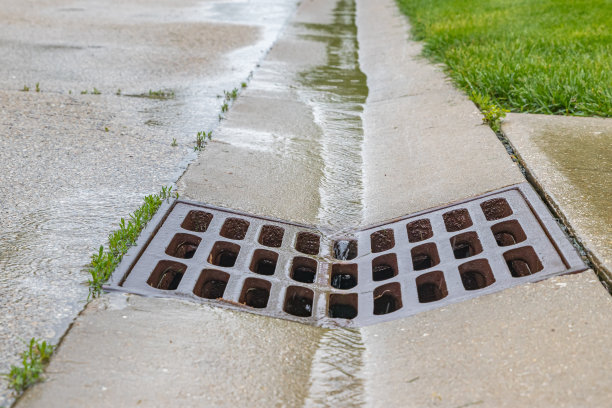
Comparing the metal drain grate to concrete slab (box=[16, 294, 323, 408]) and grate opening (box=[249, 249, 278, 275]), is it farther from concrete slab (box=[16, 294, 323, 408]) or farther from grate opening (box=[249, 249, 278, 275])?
concrete slab (box=[16, 294, 323, 408])

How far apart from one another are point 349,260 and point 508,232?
2.28 ft

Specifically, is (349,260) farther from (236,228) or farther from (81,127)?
(81,127)

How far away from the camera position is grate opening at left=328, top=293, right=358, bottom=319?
261 centimetres

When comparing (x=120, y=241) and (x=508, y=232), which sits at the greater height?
(x=120, y=241)

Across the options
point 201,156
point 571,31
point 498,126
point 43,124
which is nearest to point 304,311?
point 201,156

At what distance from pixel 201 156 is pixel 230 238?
867mm

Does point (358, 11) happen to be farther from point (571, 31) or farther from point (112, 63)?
point (112, 63)

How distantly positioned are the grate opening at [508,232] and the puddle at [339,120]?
0.68 metres

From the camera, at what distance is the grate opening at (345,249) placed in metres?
2.99

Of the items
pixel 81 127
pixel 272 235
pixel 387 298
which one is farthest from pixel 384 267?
pixel 81 127

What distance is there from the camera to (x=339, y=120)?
4.77 metres

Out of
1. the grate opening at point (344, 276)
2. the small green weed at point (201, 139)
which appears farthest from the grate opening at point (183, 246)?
the small green weed at point (201, 139)

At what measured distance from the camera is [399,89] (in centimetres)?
542

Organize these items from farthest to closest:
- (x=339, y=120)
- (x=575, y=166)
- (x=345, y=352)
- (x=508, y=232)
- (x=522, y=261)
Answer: (x=339, y=120) < (x=575, y=166) < (x=508, y=232) < (x=522, y=261) < (x=345, y=352)
